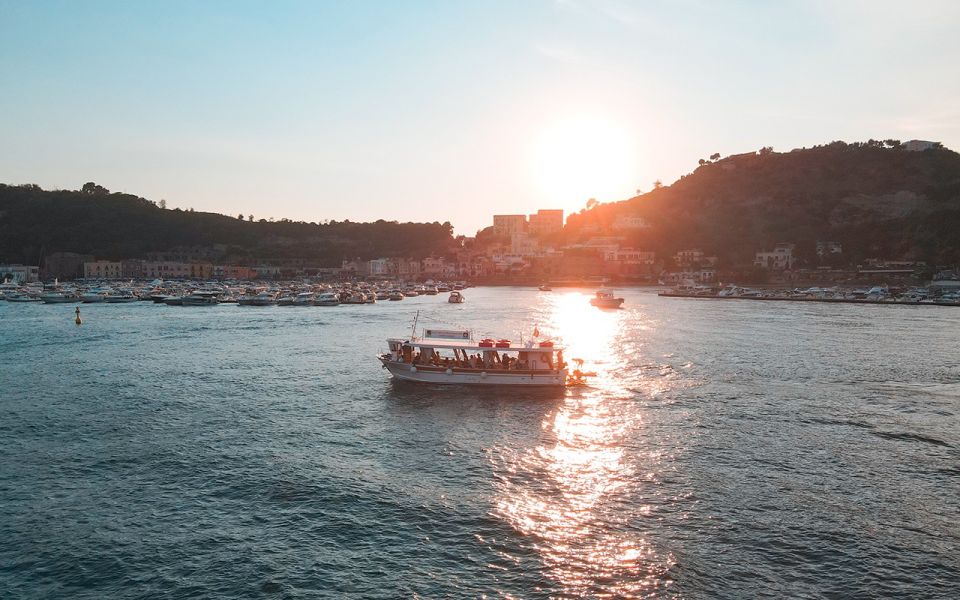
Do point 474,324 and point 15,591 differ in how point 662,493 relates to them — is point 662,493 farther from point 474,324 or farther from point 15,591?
point 474,324

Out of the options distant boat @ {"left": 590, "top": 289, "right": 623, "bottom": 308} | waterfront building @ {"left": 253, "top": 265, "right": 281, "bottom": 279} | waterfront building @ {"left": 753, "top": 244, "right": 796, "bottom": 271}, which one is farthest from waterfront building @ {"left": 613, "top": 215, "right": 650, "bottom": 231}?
waterfront building @ {"left": 253, "top": 265, "right": 281, "bottom": 279}

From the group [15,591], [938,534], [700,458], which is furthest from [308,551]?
[938,534]

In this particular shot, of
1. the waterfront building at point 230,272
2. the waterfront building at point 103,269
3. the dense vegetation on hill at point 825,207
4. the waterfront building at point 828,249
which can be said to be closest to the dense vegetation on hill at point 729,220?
the dense vegetation on hill at point 825,207

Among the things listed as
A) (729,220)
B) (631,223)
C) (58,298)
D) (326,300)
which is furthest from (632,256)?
(58,298)

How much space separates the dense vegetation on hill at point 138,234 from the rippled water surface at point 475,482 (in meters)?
138

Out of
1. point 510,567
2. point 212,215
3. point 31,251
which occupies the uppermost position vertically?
point 212,215

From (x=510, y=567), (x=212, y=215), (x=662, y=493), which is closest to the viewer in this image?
(x=510, y=567)

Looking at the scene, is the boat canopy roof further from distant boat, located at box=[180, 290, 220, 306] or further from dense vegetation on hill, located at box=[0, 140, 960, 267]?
dense vegetation on hill, located at box=[0, 140, 960, 267]

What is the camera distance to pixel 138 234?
162m

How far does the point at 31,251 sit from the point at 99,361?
137 meters

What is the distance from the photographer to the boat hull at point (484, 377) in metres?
30.0

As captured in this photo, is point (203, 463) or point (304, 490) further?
point (203, 463)

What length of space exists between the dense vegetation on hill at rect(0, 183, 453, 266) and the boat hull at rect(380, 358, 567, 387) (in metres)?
150

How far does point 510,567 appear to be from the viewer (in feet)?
42.5
